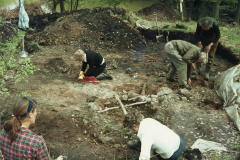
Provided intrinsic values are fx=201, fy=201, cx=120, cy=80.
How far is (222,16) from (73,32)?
11.3 meters

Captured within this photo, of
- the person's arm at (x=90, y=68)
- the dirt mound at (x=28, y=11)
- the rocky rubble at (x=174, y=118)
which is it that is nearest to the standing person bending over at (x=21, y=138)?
the rocky rubble at (x=174, y=118)

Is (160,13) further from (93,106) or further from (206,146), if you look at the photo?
(206,146)

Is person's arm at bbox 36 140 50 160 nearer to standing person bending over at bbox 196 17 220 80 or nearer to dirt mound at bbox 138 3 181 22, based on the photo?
standing person bending over at bbox 196 17 220 80

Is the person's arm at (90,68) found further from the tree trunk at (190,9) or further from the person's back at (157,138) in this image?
the tree trunk at (190,9)

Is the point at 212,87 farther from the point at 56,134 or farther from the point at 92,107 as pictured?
the point at 56,134

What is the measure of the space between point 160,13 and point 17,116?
41.9ft

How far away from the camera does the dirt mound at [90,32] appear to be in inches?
369

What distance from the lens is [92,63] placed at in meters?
5.63

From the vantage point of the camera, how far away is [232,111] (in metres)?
4.22

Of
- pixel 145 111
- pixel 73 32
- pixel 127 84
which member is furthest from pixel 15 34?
pixel 145 111

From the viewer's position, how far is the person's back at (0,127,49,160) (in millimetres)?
1972

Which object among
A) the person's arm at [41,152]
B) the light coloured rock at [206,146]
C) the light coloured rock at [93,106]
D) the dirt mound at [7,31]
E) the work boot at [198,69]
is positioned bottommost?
the work boot at [198,69]

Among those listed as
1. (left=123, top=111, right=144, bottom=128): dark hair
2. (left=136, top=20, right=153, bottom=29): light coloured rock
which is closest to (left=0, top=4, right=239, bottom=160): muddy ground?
(left=123, top=111, right=144, bottom=128): dark hair

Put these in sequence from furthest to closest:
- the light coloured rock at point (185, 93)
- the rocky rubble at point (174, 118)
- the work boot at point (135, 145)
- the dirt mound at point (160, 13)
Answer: the dirt mound at point (160, 13), the light coloured rock at point (185, 93), the rocky rubble at point (174, 118), the work boot at point (135, 145)
